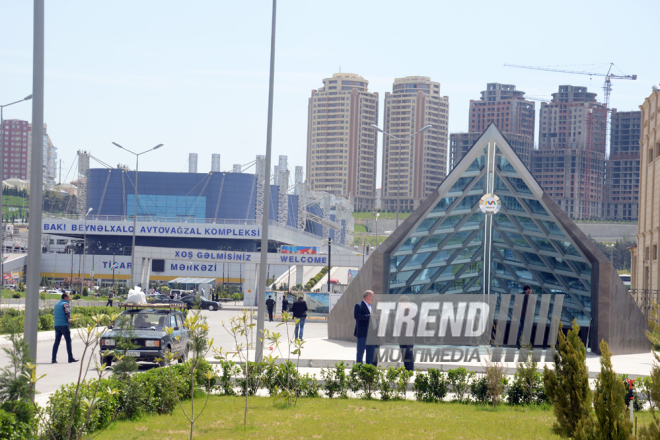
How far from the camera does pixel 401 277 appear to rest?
22.4m

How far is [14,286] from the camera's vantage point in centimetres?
6544

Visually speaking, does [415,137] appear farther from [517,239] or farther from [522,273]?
[517,239]

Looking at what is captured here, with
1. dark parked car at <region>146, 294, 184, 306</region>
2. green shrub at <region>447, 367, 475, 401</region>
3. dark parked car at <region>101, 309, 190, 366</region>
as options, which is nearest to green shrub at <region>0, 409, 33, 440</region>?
dark parked car at <region>101, 309, 190, 366</region>

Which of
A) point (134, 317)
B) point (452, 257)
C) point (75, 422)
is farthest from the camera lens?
point (452, 257)

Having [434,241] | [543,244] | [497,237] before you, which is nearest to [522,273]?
[497,237]

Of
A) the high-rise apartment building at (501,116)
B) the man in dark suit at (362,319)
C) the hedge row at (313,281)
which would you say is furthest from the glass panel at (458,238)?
the high-rise apartment building at (501,116)

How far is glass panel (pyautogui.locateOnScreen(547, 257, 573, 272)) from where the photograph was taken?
2164 centimetres

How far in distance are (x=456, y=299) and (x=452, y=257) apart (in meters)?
6.03

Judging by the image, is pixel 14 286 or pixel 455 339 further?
pixel 14 286

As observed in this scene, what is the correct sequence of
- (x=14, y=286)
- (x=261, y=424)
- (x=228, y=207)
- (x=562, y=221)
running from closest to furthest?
1. (x=261, y=424)
2. (x=562, y=221)
3. (x=14, y=286)
4. (x=228, y=207)

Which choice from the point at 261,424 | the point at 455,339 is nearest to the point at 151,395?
the point at 261,424

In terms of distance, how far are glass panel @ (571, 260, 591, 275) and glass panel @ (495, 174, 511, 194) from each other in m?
3.22

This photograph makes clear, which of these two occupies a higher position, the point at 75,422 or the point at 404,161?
the point at 404,161

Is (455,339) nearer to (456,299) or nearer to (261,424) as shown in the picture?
(456,299)
